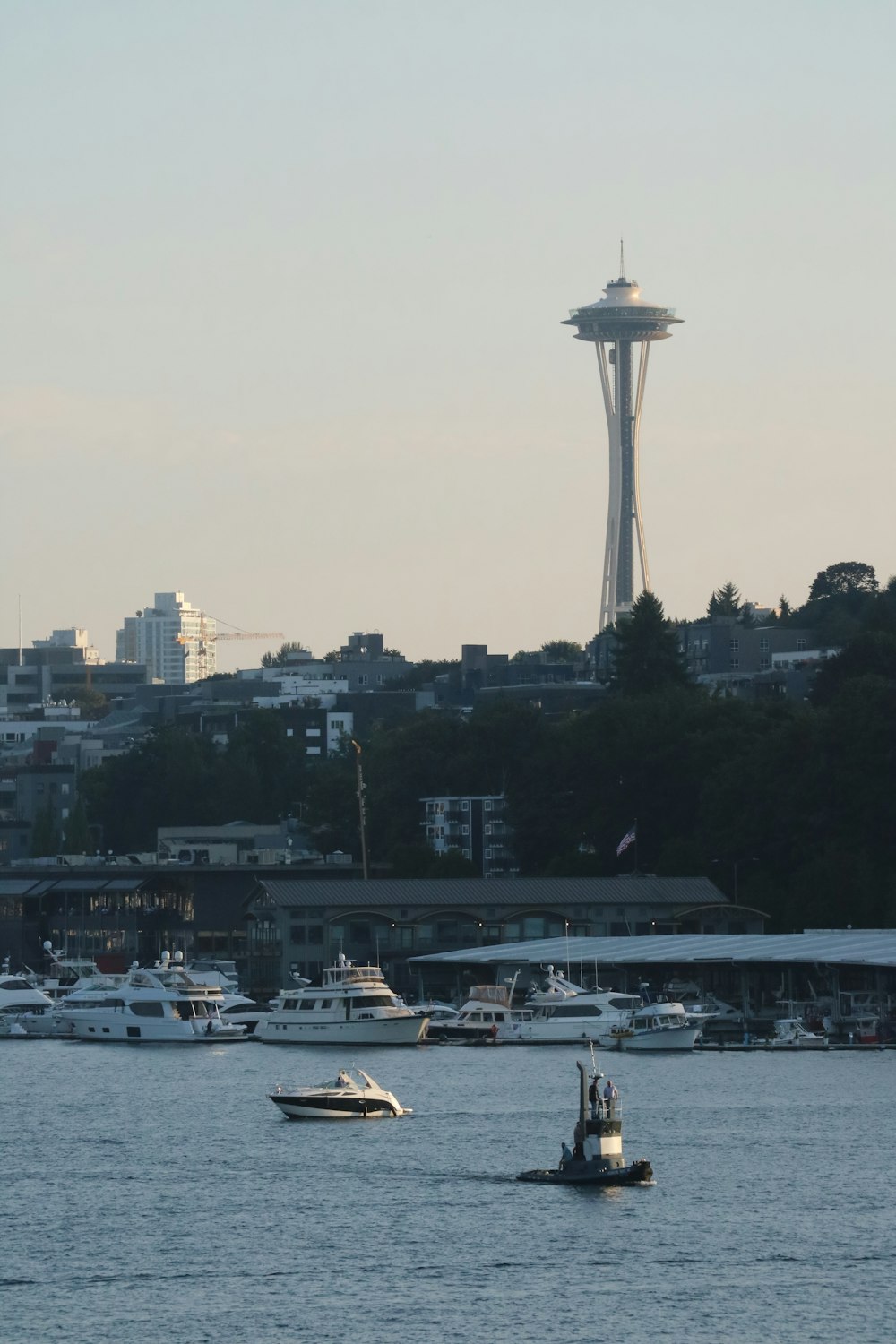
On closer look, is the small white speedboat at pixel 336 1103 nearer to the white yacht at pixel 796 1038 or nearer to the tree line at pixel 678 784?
the white yacht at pixel 796 1038

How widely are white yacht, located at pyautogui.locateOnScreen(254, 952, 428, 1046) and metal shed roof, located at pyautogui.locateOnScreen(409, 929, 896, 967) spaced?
14.9 metres

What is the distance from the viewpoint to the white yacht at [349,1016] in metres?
121

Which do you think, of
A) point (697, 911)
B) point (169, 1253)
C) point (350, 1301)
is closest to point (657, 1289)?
point (350, 1301)

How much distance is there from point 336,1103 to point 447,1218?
68.1 ft

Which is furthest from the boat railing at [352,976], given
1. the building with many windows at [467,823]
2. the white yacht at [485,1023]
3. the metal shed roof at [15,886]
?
the building with many windows at [467,823]

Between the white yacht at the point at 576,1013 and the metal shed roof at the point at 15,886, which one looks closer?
the white yacht at the point at 576,1013

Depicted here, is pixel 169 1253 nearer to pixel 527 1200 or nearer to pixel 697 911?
pixel 527 1200

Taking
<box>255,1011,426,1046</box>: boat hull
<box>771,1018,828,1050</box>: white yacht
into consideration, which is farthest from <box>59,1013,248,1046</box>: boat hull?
<box>771,1018,828,1050</box>: white yacht

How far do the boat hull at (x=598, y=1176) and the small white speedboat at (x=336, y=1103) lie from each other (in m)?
16.7

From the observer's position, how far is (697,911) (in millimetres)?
149000

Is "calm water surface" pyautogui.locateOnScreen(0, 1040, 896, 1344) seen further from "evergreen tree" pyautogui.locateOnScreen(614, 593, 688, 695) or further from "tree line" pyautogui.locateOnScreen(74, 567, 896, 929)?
"evergreen tree" pyautogui.locateOnScreen(614, 593, 688, 695)

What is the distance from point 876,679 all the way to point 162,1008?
149 ft

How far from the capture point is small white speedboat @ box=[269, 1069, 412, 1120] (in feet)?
306

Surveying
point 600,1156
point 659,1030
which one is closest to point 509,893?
point 659,1030
